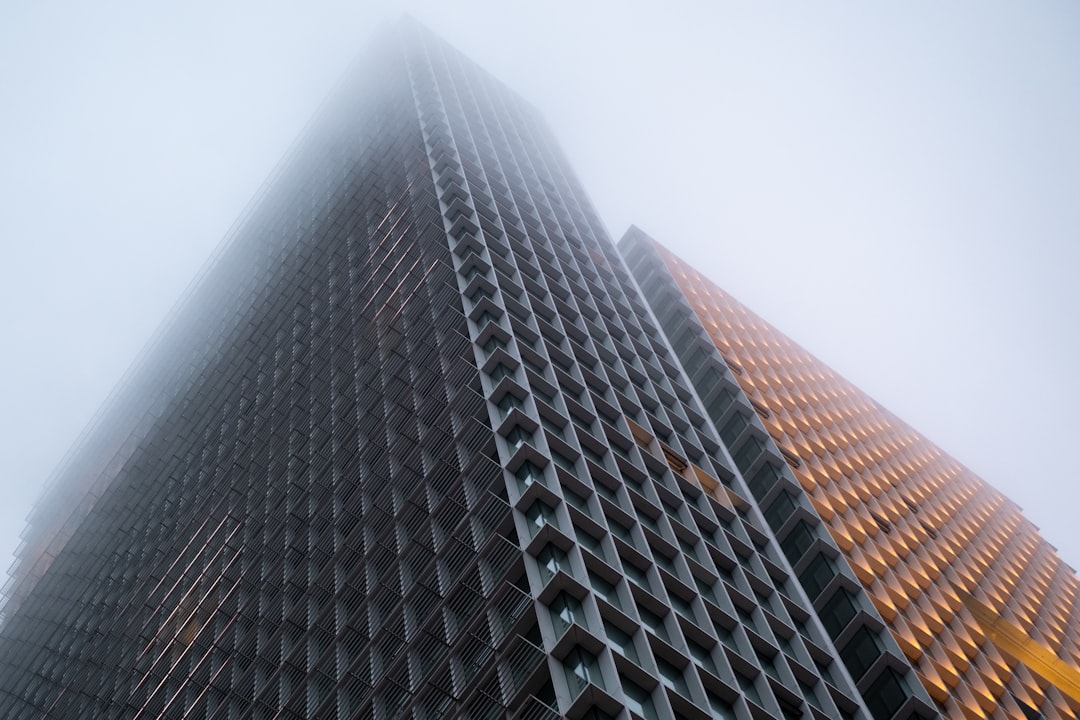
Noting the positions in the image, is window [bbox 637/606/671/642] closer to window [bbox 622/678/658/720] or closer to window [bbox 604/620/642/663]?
window [bbox 604/620/642/663]

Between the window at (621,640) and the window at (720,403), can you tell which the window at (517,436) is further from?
the window at (720,403)

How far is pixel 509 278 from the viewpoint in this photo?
5659 cm

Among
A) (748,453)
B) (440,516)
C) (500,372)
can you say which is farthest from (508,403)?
(748,453)

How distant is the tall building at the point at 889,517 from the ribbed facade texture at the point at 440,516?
1560mm

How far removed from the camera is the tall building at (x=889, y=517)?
58.8m

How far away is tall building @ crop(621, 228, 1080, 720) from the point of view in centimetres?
5884

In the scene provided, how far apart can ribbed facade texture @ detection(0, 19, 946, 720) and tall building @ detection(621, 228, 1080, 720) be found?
156 cm

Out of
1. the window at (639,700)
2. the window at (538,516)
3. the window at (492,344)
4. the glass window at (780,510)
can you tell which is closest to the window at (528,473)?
the window at (538,516)

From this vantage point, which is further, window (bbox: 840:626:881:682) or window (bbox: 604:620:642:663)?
window (bbox: 840:626:881:682)

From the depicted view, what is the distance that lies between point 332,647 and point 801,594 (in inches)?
751

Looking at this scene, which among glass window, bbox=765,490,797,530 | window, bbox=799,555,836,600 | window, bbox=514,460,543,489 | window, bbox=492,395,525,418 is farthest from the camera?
glass window, bbox=765,490,797,530

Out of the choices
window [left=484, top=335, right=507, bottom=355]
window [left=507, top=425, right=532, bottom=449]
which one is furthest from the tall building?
window [left=507, top=425, right=532, bottom=449]

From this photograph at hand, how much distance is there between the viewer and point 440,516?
41562 mm

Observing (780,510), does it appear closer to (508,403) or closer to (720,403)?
(720,403)
